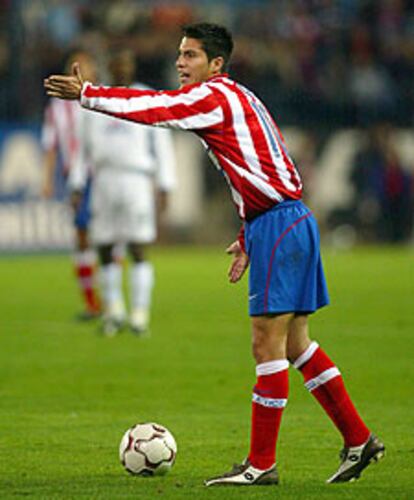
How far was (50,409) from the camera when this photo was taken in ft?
27.0

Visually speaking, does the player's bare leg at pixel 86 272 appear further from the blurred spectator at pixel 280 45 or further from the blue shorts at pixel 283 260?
the blurred spectator at pixel 280 45

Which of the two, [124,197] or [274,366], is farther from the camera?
[124,197]

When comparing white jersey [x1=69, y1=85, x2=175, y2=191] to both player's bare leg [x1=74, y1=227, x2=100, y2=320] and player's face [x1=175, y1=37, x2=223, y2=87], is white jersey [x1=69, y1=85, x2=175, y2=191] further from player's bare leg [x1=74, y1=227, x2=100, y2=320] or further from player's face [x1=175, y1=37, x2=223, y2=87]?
player's face [x1=175, y1=37, x2=223, y2=87]

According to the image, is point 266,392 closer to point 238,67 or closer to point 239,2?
point 238,67

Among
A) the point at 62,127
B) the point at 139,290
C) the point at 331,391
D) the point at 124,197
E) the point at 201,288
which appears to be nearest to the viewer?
the point at 331,391

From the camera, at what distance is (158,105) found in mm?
5781

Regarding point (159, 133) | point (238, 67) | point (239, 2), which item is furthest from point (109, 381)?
point (239, 2)

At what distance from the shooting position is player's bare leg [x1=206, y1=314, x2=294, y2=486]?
590cm

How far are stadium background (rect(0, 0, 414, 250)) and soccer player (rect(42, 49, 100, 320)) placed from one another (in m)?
5.79

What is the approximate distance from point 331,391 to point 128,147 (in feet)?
21.4

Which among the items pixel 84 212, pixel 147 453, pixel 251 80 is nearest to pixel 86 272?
pixel 84 212

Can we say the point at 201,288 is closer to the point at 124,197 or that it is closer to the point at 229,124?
the point at 124,197

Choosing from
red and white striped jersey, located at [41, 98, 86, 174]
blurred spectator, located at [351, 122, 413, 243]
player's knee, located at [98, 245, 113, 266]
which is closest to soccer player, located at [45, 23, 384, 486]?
player's knee, located at [98, 245, 113, 266]

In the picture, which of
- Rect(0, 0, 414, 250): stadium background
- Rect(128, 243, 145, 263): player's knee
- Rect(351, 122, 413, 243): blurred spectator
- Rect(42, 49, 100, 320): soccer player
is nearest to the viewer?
Rect(128, 243, 145, 263): player's knee
